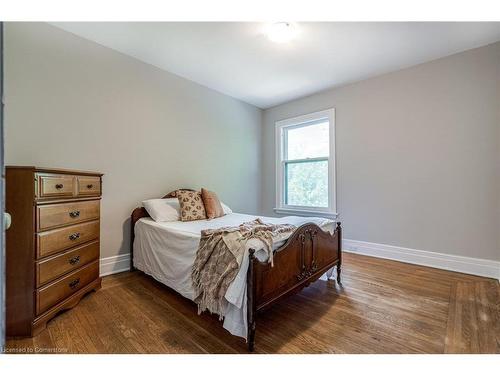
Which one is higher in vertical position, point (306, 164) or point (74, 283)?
point (306, 164)

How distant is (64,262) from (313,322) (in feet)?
6.43

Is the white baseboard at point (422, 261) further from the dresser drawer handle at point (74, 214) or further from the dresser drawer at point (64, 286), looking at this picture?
the dresser drawer handle at point (74, 214)

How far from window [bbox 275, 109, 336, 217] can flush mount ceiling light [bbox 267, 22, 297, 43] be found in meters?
1.61

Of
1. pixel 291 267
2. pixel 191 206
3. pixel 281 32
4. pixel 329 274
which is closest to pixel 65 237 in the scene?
pixel 191 206

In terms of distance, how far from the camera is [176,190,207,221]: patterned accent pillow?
8.76 feet

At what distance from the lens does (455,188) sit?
269 centimetres

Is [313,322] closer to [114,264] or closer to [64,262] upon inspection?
[64,262]

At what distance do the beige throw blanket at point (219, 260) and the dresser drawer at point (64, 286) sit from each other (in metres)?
1.00

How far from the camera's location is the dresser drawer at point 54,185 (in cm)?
159

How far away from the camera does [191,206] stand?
274cm
